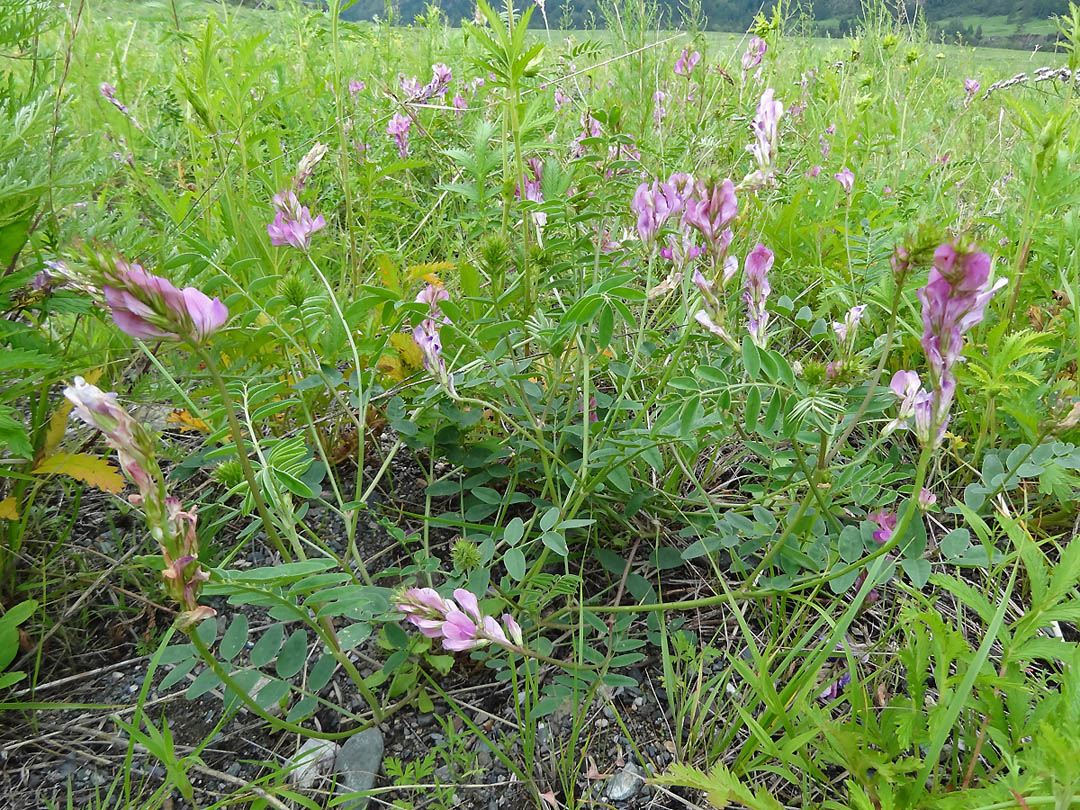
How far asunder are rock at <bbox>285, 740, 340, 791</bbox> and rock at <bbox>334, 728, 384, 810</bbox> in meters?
0.02

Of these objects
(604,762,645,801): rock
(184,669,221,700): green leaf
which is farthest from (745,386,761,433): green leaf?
(184,669,221,700): green leaf

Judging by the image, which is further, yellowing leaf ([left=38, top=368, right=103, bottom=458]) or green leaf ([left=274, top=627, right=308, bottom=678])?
yellowing leaf ([left=38, top=368, right=103, bottom=458])

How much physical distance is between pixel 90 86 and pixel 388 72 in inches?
54.2

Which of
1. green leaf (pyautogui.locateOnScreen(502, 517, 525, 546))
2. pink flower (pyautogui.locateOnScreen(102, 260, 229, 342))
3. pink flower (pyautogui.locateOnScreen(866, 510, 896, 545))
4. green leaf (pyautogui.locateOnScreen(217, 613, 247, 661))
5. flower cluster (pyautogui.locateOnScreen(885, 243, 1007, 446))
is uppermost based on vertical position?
pink flower (pyautogui.locateOnScreen(102, 260, 229, 342))

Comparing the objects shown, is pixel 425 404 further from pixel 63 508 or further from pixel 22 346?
pixel 63 508

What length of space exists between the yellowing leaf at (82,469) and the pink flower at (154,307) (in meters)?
0.54

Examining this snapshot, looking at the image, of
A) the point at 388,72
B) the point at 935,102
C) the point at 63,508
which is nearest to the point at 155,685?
the point at 63,508

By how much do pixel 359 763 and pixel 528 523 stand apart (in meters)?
0.47

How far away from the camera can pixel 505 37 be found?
4.59 ft

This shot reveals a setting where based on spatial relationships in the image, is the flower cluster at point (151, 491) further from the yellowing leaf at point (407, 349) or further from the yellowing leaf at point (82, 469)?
the yellowing leaf at point (407, 349)

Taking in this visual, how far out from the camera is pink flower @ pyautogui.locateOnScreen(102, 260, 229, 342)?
2.52 feet

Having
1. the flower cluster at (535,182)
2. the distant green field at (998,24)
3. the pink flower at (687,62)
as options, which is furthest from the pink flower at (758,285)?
the distant green field at (998,24)

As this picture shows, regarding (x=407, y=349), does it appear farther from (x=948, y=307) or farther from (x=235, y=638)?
(x=948, y=307)

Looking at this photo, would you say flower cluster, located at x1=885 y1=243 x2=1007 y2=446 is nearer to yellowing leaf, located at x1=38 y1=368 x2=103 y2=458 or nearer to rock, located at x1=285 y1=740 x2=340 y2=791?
rock, located at x1=285 y1=740 x2=340 y2=791
